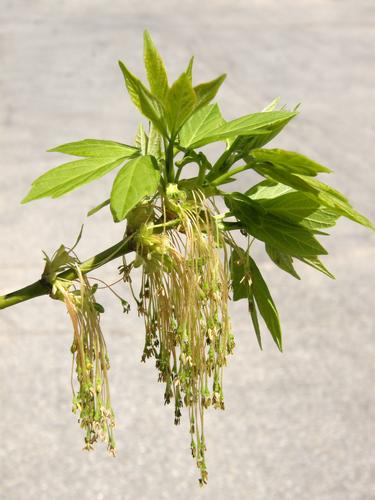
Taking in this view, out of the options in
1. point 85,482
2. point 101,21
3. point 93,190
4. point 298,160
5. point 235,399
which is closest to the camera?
point 298,160

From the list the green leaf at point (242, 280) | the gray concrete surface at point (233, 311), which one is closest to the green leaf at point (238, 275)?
the green leaf at point (242, 280)

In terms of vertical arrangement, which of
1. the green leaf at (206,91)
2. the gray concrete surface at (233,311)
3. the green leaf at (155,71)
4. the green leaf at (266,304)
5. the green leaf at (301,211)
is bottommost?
the green leaf at (266,304)

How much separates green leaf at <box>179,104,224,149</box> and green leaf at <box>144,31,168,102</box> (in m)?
0.03

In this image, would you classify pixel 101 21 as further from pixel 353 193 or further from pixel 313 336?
pixel 313 336

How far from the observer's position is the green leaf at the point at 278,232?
0.32 m

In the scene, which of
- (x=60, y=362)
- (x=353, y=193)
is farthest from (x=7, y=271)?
(x=353, y=193)

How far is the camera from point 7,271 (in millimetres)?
2146

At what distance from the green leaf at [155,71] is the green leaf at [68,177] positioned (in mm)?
27

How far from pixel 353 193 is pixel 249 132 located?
88.3 inches

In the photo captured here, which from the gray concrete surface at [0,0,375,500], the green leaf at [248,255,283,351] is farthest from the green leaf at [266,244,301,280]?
the gray concrete surface at [0,0,375,500]

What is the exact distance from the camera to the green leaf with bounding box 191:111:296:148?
299mm

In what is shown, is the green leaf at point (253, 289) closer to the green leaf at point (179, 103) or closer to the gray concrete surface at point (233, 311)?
the green leaf at point (179, 103)

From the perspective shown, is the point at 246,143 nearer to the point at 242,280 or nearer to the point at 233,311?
the point at 242,280

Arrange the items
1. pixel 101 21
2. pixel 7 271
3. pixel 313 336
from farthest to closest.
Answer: pixel 101 21
pixel 7 271
pixel 313 336
